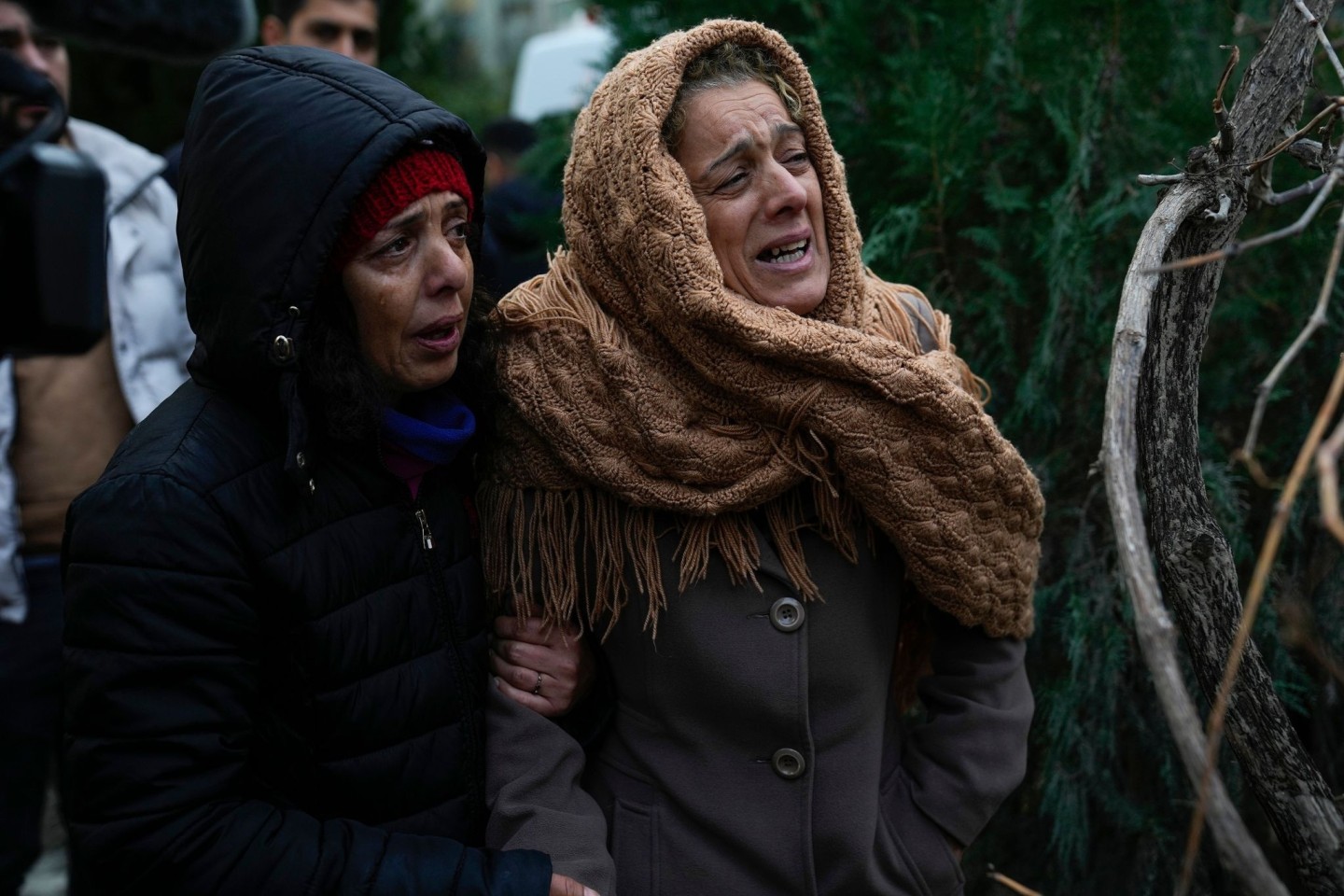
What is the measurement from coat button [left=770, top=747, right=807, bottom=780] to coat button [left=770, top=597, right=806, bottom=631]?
0.65 ft

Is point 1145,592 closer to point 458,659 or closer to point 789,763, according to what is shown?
point 789,763

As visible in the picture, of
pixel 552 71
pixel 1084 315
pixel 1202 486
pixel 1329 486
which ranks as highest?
pixel 1329 486

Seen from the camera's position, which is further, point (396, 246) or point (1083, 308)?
point (1083, 308)

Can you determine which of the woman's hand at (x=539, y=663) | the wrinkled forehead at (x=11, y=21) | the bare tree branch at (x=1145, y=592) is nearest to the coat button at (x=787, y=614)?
the woman's hand at (x=539, y=663)

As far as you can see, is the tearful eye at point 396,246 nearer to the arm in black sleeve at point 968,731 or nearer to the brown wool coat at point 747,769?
the brown wool coat at point 747,769

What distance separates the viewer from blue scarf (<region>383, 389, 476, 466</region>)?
1744mm

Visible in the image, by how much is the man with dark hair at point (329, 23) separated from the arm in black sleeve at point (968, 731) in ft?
8.77

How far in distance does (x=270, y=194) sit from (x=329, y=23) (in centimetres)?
237

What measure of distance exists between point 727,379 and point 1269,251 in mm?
1654

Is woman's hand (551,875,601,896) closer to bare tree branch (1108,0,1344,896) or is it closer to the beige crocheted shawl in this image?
the beige crocheted shawl

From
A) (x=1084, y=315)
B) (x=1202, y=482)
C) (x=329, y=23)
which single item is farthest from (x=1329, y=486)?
(x=329, y=23)

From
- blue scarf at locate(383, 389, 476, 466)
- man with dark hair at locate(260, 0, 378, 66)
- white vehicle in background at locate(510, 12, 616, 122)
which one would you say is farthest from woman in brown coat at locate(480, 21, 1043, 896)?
white vehicle in background at locate(510, 12, 616, 122)

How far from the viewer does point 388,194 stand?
1.68 m

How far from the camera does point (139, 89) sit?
6766 mm
